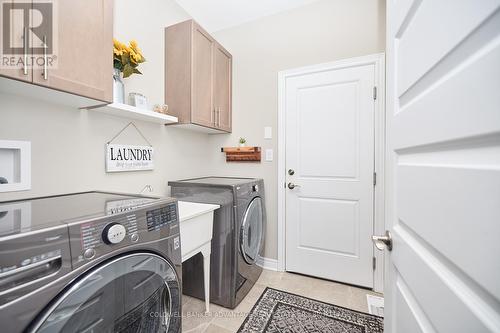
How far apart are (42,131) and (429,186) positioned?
173 centimetres

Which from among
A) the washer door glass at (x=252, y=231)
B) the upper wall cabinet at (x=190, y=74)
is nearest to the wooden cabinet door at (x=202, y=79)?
the upper wall cabinet at (x=190, y=74)

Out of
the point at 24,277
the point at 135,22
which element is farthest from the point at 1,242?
the point at 135,22

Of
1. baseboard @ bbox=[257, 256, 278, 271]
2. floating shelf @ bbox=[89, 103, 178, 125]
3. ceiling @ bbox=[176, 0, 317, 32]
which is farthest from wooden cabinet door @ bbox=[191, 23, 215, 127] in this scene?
baseboard @ bbox=[257, 256, 278, 271]

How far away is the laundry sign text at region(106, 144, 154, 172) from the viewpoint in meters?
1.53

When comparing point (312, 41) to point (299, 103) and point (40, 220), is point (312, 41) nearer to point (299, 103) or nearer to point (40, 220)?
point (299, 103)

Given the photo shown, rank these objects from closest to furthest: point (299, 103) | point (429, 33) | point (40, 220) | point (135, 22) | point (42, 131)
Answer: point (429, 33) < point (40, 220) < point (42, 131) < point (135, 22) < point (299, 103)

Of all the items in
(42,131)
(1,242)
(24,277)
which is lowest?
(24,277)

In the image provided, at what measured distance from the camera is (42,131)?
3.93ft

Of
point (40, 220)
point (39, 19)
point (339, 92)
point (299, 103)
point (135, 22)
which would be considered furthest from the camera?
point (299, 103)

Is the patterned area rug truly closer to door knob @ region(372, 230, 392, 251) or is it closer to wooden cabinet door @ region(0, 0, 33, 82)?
door knob @ region(372, 230, 392, 251)

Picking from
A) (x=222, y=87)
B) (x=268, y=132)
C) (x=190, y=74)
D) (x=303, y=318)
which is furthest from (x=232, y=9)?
(x=303, y=318)

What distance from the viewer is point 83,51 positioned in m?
1.08

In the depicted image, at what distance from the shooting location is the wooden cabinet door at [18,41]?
82 centimetres

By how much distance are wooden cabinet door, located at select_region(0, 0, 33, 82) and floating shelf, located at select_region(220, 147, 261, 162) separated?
1745 millimetres
